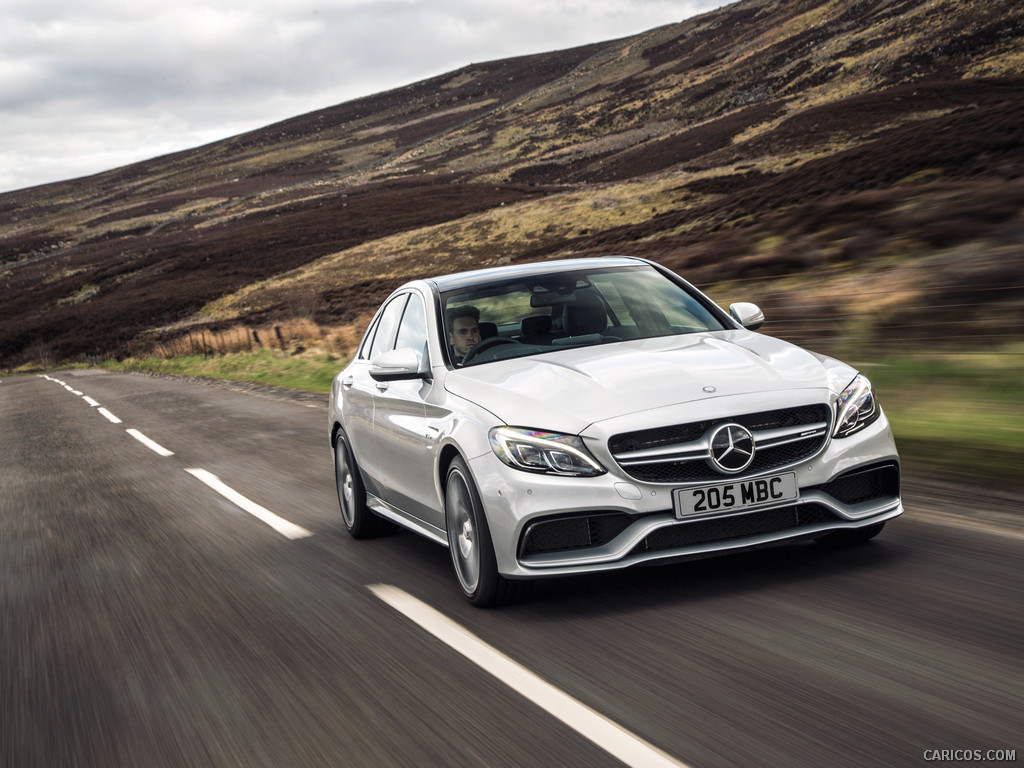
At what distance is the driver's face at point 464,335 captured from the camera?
5.83 metres

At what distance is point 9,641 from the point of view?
5.26 meters

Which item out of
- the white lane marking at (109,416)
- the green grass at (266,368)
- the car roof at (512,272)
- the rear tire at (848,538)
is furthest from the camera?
the green grass at (266,368)

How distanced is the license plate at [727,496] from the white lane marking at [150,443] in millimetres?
9636

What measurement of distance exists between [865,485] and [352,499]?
11.1ft

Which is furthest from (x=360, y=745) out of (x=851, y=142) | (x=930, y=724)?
(x=851, y=142)

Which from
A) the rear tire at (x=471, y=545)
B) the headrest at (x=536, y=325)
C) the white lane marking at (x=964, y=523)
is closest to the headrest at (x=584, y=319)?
the headrest at (x=536, y=325)

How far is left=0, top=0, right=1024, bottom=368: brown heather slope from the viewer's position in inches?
562

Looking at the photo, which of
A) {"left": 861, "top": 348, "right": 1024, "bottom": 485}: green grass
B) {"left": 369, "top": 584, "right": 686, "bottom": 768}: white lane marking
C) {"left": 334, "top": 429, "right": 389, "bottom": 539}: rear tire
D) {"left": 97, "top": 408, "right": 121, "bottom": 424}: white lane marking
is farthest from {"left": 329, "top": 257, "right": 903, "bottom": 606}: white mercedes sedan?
{"left": 97, "top": 408, "right": 121, "bottom": 424}: white lane marking

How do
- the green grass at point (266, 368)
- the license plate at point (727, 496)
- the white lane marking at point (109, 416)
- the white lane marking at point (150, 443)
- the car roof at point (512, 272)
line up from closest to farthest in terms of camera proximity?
the license plate at point (727, 496)
the car roof at point (512, 272)
the white lane marking at point (150, 443)
the white lane marking at point (109, 416)
the green grass at point (266, 368)

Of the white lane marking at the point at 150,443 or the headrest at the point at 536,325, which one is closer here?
the headrest at the point at 536,325

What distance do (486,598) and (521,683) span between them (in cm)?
96

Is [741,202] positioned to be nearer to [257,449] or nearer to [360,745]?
[257,449]

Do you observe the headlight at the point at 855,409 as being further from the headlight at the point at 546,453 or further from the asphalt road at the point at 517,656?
the headlight at the point at 546,453

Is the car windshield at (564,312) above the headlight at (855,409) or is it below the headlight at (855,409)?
above
